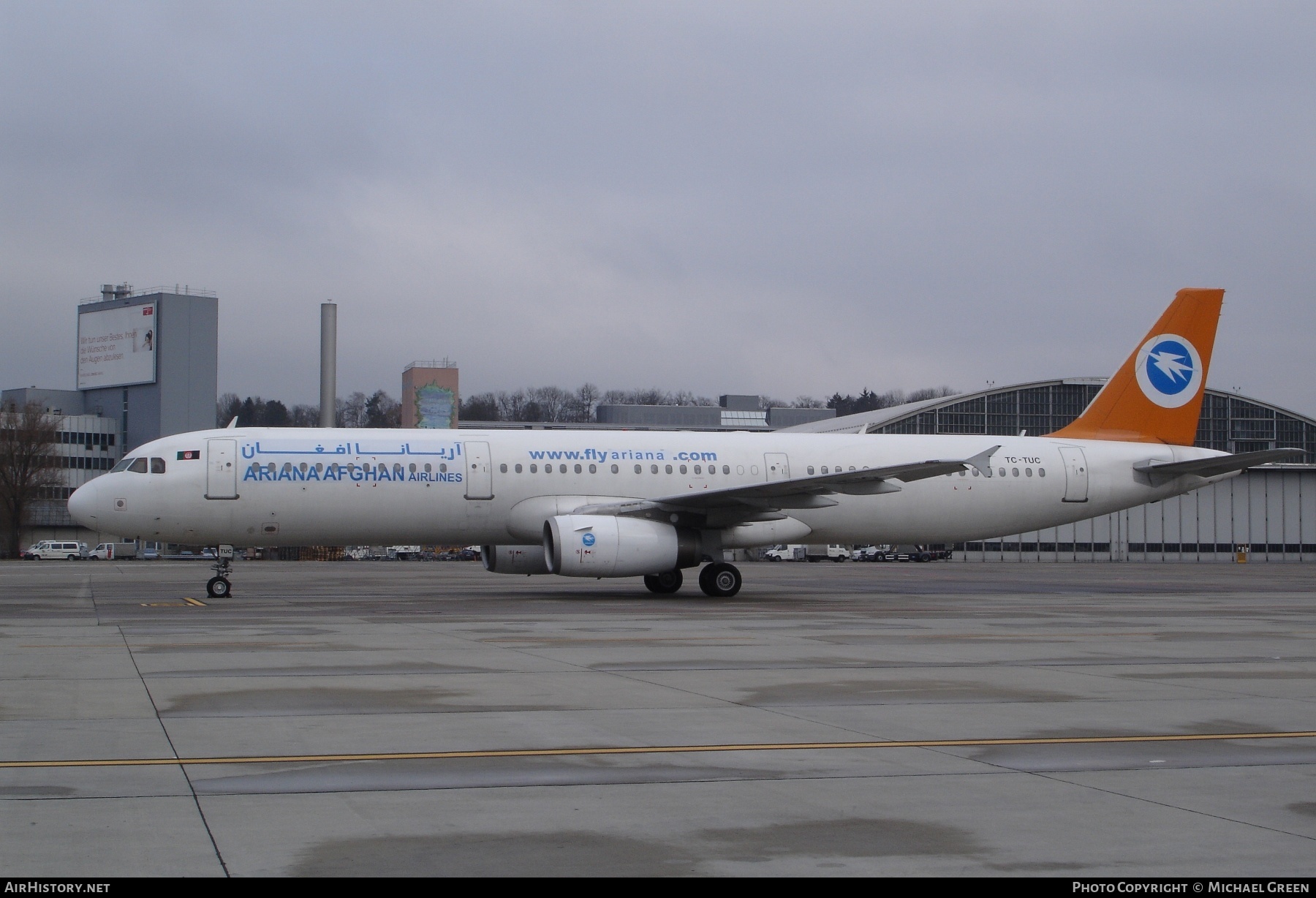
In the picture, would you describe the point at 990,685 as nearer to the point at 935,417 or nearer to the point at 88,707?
the point at 88,707

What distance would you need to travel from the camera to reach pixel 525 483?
25547 mm

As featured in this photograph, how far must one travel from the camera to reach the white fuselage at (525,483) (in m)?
24.2

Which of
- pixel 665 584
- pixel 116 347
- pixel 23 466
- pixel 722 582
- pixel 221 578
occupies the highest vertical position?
pixel 116 347

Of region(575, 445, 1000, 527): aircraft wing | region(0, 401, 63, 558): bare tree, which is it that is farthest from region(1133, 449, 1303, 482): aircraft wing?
region(0, 401, 63, 558): bare tree

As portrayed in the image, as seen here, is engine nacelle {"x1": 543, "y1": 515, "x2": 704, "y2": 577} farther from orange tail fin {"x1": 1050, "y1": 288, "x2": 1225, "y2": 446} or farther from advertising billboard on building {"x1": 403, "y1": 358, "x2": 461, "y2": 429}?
advertising billboard on building {"x1": 403, "y1": 358, "x2": 461, "y2": 429}

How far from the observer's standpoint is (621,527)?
77.6 feet

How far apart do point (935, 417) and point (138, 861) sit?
70109 mm

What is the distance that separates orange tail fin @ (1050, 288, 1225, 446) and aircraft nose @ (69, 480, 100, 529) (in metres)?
22.2

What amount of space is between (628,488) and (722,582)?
9.60 feet

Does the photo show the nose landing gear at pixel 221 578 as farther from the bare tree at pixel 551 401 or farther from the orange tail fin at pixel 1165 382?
the bare tree at pixel 551 401

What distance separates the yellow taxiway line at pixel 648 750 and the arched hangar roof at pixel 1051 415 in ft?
208
